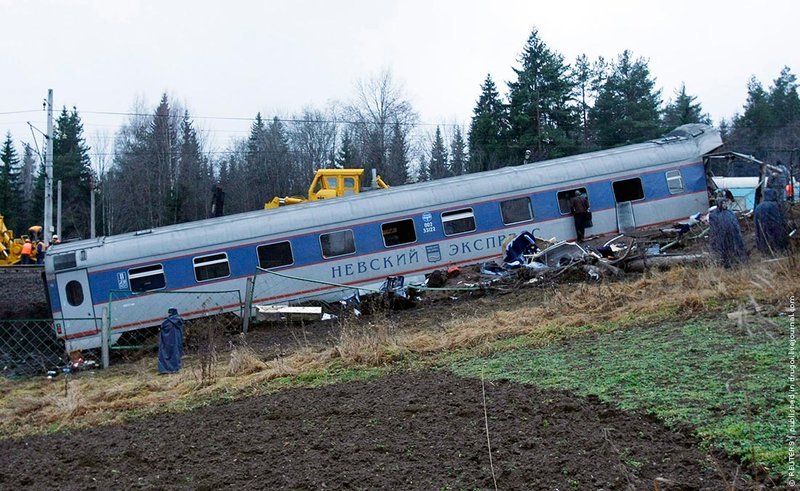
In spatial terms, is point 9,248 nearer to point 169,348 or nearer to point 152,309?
point 152,309

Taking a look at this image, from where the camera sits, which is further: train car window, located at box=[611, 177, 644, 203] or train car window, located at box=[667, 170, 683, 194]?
train car window, located at box=[667, 170, 683, 194]

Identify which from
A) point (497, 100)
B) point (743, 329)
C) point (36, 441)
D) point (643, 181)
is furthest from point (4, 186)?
point (743, 329)

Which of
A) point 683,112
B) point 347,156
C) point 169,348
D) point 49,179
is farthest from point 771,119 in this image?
point 169,348

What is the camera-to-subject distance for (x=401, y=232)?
61.7 feet

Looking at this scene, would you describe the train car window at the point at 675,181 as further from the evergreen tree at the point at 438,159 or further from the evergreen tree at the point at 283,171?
the evergreen tree at the point at 283,171

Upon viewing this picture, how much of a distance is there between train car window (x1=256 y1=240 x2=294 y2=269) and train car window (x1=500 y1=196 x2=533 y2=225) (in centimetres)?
601

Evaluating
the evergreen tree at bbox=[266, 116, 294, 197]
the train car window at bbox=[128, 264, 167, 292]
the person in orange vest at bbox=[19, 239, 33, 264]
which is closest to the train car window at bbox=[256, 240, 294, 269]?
the train car window at bbox=[128, 264, 167, 292]

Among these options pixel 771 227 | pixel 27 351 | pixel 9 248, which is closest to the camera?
pixel 771 227

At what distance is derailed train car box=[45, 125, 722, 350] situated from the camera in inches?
708

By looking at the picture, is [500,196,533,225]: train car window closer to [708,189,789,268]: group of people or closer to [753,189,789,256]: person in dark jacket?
[708,189,789,268]: group of people

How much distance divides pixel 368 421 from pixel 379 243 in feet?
42.2

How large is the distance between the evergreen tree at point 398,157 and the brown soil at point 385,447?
50.7m

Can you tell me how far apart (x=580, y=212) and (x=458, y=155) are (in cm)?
4045

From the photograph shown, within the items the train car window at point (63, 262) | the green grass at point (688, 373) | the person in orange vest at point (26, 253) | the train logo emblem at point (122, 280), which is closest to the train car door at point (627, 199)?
the green grass at point (688, 373)
